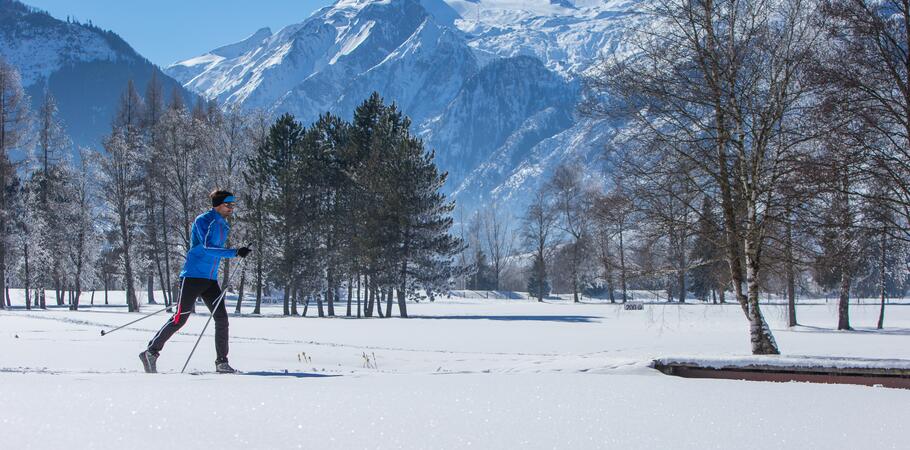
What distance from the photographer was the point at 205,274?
23.1ft

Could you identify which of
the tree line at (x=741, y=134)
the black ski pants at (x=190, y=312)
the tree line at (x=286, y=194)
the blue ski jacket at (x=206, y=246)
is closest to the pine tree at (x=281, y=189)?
the tree line at (x=286, y=194)

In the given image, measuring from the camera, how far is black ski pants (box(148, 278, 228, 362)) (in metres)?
6.86

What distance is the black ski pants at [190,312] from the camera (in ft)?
22.5

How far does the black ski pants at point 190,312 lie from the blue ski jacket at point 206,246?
12 centimetres

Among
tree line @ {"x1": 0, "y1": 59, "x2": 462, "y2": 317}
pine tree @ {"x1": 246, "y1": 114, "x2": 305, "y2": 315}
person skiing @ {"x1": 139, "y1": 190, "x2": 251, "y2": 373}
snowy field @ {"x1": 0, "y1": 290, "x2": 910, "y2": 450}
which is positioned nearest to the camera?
snowy field @ {"x1": 0, "y1": 290, "x2": 910, "y2": 450}

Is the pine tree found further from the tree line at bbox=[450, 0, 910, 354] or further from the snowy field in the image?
the snowy field

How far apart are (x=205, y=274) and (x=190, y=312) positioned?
0.43 metres

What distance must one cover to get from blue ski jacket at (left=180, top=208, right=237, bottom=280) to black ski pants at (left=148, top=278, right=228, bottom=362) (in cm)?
12

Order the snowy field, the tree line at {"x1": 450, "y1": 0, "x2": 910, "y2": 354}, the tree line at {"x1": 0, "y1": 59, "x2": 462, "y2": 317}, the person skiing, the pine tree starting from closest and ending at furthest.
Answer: the snowy field, the person skiing, the tree line at {"x1": 450, "y1": 0, "x2": 910, "y2": 354}, the pine tree, the tree line at {"x1": 0, "y1": 59, "x2": 462, "y2": 317}

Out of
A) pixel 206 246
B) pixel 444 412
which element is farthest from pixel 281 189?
pixel 444 412

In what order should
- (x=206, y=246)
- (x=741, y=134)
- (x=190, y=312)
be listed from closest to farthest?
(x=206, y=246), (x=190, y=312), (x=741, y=134)

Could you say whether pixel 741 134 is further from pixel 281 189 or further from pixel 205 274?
pixel 281 189

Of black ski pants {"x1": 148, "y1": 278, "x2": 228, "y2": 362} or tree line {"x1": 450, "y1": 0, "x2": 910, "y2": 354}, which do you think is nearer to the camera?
black ski pants {"x1": 148, "y1": 278, "x2": 228, "y2": 362}

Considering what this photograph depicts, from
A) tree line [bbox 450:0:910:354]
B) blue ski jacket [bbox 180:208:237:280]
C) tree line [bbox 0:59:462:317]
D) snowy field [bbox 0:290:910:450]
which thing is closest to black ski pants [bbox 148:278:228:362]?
blue ski jacket [bbox 180:208:237:280]
